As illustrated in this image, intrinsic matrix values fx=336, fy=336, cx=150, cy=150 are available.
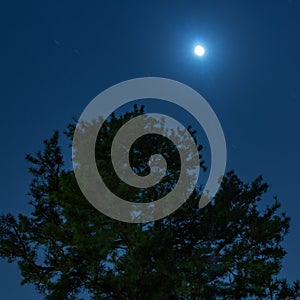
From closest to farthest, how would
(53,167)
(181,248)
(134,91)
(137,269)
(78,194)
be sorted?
(137,269)
(78,194)
(181,248)
(53,167)
(134,91)

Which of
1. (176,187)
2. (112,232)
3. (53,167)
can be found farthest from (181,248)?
(53,167)

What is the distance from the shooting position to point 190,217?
12945 mm

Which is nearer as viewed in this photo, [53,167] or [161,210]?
[161,210]

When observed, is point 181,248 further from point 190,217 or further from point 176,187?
point 176,187

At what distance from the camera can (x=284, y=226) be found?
14047 millimetres

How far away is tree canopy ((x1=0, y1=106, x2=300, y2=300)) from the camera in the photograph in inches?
432

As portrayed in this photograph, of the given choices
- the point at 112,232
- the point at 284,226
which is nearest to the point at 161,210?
the point at 112,232

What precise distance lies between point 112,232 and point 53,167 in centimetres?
596

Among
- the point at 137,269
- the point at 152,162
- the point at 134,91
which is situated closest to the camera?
the point at 137,269

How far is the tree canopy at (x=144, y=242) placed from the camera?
11.0 m

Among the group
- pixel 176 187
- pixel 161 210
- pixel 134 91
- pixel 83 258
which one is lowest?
pixel 83 258

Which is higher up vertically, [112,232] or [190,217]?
[190,217]

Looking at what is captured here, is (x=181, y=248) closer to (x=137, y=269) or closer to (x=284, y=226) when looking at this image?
(x=137, y=269)

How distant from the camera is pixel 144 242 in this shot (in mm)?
10430
